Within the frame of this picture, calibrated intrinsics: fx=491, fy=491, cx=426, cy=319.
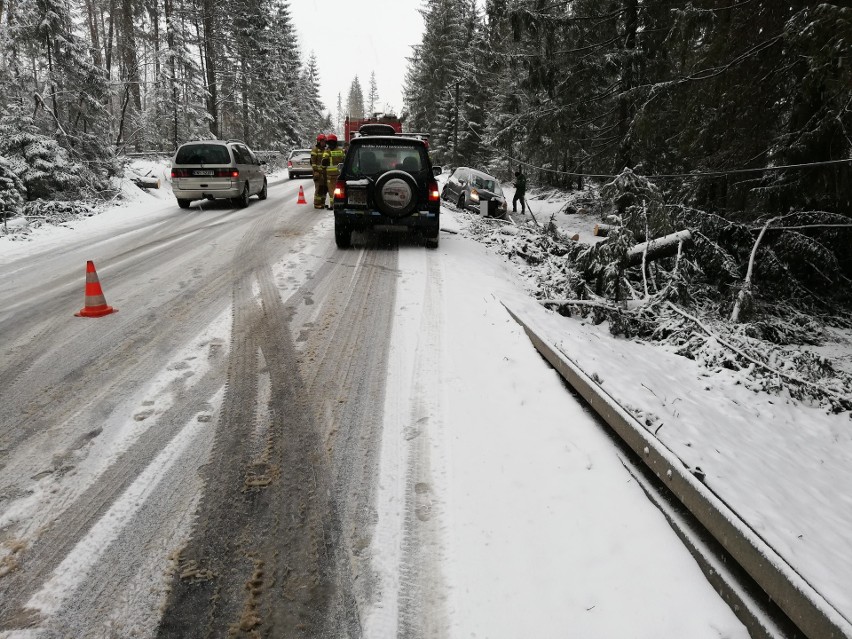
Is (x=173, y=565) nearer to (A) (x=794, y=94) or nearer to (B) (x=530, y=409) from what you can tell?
(B) (x=530, y=409)

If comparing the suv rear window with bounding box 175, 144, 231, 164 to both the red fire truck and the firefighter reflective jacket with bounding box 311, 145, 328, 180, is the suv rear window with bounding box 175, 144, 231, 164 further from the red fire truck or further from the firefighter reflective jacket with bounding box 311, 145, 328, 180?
the red fire truck

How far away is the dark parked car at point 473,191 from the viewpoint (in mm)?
17330

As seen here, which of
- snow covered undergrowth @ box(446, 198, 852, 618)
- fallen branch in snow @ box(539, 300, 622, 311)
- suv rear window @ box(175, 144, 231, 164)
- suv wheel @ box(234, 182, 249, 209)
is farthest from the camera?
suv wheel @ box(234, 182, 249, 209)

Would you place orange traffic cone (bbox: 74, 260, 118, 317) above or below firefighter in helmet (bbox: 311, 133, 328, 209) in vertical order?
below

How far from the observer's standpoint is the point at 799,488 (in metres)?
3.50

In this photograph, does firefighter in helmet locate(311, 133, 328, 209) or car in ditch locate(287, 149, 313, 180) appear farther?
car in ditch locate(287, 149, 313, 180)

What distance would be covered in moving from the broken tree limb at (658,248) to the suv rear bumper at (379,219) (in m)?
3.37

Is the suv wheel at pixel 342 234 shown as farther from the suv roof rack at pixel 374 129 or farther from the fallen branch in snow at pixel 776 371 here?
the suv roof rack at pixel 374 129

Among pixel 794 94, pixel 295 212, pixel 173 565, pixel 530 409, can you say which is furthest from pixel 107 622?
pixel 295 212

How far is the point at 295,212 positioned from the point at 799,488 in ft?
42.8

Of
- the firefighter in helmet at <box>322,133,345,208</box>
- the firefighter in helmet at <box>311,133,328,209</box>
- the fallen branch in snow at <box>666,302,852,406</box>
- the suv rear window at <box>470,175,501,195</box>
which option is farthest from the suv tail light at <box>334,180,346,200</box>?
the suv rear window at <box>470,175,501,195</box>

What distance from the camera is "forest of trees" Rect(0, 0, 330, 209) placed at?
521 inches

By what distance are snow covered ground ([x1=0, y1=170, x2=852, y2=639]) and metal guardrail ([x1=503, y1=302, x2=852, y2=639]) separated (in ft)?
0.58

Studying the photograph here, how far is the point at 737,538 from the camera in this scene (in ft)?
7.06
